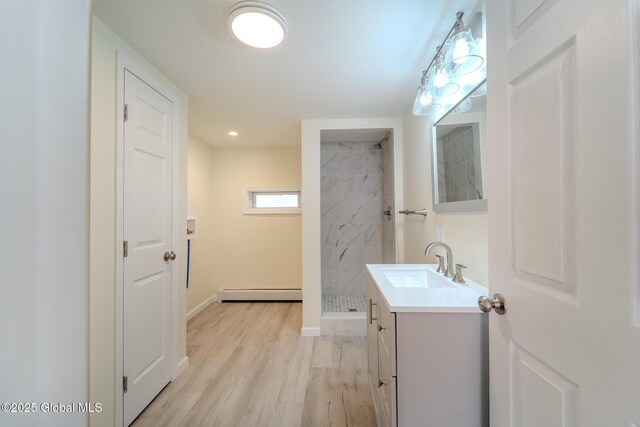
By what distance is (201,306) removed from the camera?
325 cm

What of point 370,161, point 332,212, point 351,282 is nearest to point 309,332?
point 351,282

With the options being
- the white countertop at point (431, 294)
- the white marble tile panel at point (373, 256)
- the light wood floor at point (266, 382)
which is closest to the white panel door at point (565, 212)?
the white countertop at point (431, 294)

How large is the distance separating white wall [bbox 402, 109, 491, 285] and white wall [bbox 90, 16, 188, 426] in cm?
189

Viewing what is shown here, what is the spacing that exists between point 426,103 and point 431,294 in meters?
1.07

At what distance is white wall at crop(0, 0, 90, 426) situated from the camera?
27 cm

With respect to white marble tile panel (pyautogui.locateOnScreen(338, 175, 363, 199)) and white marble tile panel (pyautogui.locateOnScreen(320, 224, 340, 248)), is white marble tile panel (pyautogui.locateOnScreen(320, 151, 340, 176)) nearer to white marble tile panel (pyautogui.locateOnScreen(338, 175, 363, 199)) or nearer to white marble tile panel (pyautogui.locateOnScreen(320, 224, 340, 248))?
white marble tile panel (pyautogui.locateOnScreen(338, 175, 363, 199))

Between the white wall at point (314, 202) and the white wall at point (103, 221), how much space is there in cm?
151

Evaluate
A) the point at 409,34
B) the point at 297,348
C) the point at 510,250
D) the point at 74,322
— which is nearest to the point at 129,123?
the point at 74,322

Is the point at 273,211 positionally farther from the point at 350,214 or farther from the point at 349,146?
the point at 349,146

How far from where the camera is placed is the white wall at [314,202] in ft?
8.21

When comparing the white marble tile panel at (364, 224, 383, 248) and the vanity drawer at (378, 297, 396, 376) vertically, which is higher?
the white marble tile panel at (364, 224, 383, 248)

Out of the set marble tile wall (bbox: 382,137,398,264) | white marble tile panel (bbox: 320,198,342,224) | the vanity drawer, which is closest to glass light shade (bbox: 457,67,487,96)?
the vanity drawer

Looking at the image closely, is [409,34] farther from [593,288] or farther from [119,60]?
[119,60]

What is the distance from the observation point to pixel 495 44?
0.79 m
